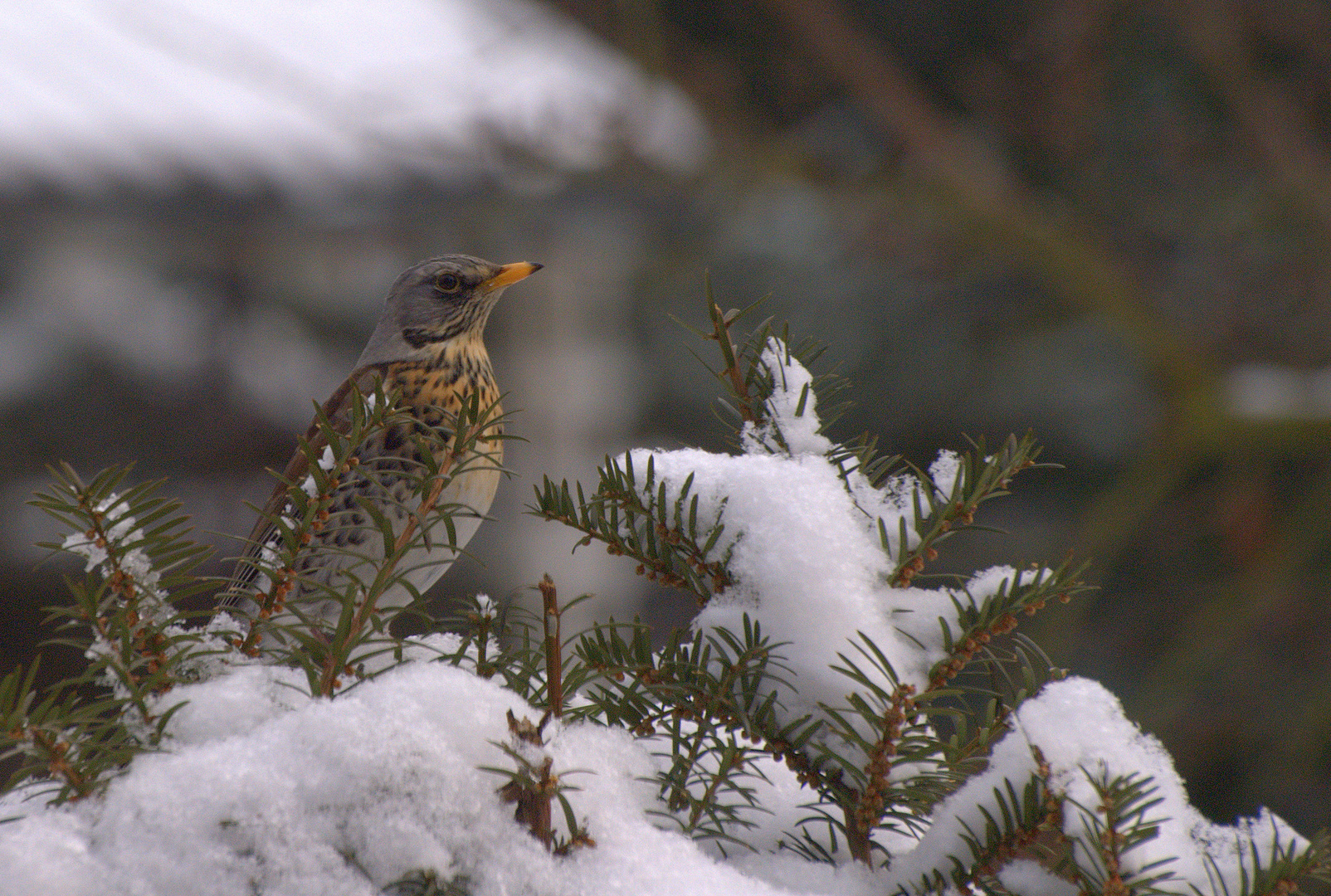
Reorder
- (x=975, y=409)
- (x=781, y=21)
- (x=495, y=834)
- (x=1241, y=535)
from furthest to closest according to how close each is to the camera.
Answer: (x=781, y=21) < (x=975, y=409) < (x=1241, y=535) < (x=495, y=834)

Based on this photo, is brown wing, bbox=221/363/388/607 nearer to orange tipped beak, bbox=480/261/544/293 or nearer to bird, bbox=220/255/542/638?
bird, bbox=220/255/542/638

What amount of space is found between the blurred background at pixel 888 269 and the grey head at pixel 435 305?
42.2 inches

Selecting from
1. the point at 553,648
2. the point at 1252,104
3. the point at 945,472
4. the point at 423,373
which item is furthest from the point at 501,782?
the point at 1252,104

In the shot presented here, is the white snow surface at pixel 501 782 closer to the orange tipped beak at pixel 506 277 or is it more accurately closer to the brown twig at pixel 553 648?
the brown twig at pixel 553 648

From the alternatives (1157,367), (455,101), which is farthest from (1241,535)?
(455,101)

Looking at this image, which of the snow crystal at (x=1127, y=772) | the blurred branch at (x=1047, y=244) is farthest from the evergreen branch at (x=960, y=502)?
the blurred branch at (x=1047, y=244)

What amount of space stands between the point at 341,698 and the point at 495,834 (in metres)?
0.09

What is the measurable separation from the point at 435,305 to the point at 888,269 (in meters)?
1.87

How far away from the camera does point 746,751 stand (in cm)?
60

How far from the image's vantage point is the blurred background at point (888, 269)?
9.30 feet

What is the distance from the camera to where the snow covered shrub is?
0.43 metres

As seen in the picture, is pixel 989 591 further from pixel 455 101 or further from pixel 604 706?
pixel 455 101

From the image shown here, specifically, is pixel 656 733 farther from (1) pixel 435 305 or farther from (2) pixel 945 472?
(1) pixel 435 305

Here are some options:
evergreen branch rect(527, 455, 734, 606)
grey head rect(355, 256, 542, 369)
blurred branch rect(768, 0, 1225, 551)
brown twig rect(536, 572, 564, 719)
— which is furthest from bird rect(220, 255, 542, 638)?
blurred branch rect(768, 0, 1225, 551)
